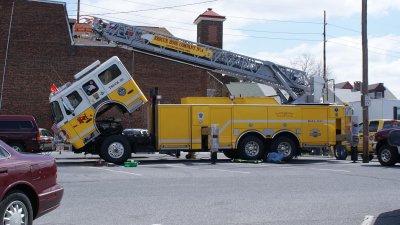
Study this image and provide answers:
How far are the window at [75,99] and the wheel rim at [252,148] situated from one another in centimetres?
666

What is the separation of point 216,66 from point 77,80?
259 inches

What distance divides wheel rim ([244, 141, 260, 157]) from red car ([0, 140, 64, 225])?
14.2 meters

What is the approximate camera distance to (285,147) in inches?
846

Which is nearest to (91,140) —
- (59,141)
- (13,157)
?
(59,141)

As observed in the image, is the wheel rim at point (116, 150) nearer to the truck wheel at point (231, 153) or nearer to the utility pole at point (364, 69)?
the truck wheel at point (231, 153)

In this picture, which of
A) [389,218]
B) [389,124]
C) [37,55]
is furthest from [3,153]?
[37,55]

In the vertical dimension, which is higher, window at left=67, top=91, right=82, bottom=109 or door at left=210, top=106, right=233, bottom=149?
window at left=67, top=91, right=82, bottom=109

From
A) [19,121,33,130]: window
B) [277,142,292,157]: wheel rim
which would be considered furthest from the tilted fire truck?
[19,121,33,130]: window

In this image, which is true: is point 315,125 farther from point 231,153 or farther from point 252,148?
point 231,153

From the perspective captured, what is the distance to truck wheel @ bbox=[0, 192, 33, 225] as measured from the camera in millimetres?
6363

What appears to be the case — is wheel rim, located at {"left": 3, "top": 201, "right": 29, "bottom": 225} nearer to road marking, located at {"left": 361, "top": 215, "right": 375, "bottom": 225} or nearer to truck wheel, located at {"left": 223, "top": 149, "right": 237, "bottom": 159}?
road marking, located at {"left": 361, "top": 215, "right": 375, "bottom": 225}

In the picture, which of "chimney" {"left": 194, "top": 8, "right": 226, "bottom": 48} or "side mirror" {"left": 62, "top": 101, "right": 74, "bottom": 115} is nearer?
"side mirror" {"left": 62, "top": 101, "right": 74, "bottom": 115}

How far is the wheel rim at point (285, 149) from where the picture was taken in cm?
2142

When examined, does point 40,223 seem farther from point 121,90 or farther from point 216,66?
point 216,66
